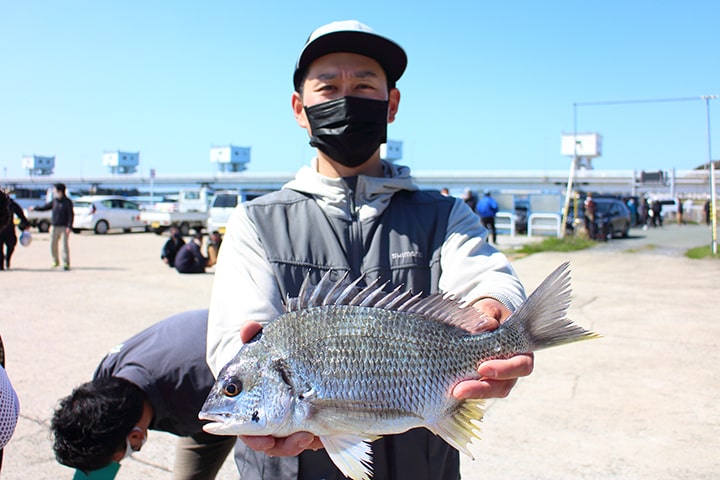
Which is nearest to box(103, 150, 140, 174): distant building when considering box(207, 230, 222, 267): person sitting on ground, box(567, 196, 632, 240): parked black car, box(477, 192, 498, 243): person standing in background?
box(567, 196, 632, 240): parked black car

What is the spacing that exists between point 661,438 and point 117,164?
131 meters

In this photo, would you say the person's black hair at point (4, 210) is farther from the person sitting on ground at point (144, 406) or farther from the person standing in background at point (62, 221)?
the person standing in background at point (62, 221)

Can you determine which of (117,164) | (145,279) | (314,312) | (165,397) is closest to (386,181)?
A: (314,312)

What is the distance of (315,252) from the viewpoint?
2.16 m

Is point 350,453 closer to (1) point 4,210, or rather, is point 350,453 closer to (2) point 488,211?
(1) point 4,210

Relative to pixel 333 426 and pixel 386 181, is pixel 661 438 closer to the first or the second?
pixel 386 181

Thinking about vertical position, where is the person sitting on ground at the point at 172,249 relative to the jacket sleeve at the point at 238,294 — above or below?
below

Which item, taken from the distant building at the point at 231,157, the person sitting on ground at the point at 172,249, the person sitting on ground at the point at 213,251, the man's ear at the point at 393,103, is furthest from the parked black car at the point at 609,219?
the distant building at the point at 231,157

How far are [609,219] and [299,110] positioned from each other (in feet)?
81.9

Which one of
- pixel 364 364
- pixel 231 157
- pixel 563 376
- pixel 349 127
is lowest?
pixel 563 376

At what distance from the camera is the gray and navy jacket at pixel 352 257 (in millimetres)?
2037

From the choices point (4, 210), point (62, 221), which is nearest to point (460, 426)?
point (4, 210)

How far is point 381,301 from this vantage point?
179 cm

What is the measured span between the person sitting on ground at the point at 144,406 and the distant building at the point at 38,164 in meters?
126
